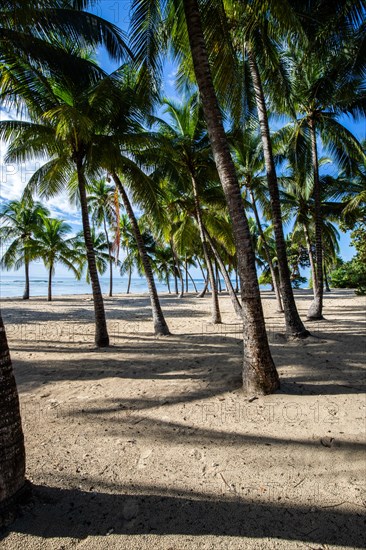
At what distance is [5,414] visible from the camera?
7.07 ft

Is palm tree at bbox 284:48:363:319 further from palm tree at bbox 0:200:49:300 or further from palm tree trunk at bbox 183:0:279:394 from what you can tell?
palm tree at bbox 0:200:49:300

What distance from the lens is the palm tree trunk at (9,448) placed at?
2.09m

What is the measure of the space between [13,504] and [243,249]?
3.67 m

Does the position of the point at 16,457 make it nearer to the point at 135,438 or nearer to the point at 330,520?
the point at 135,438

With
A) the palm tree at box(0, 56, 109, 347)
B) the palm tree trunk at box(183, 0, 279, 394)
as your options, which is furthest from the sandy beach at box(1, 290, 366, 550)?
the palm tree at box(0, 56, 109, 347)

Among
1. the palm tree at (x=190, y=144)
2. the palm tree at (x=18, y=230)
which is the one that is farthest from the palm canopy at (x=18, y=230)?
the palm tree at (x=190, y=144)

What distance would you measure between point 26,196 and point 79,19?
6121mm

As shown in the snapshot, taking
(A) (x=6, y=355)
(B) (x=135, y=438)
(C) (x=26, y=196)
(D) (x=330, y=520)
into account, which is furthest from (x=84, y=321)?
(D) (x=330, y=520)

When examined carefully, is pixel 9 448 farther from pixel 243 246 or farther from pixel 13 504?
pixel 243 246

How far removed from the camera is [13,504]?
2162mm

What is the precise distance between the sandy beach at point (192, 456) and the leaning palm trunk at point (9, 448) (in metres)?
0.15

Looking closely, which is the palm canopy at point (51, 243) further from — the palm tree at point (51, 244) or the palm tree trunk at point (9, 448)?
the palm tree trunk at point (9, 448)

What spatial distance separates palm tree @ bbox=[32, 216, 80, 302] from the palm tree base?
23.9 m

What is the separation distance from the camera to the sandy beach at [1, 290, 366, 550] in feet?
6.77
